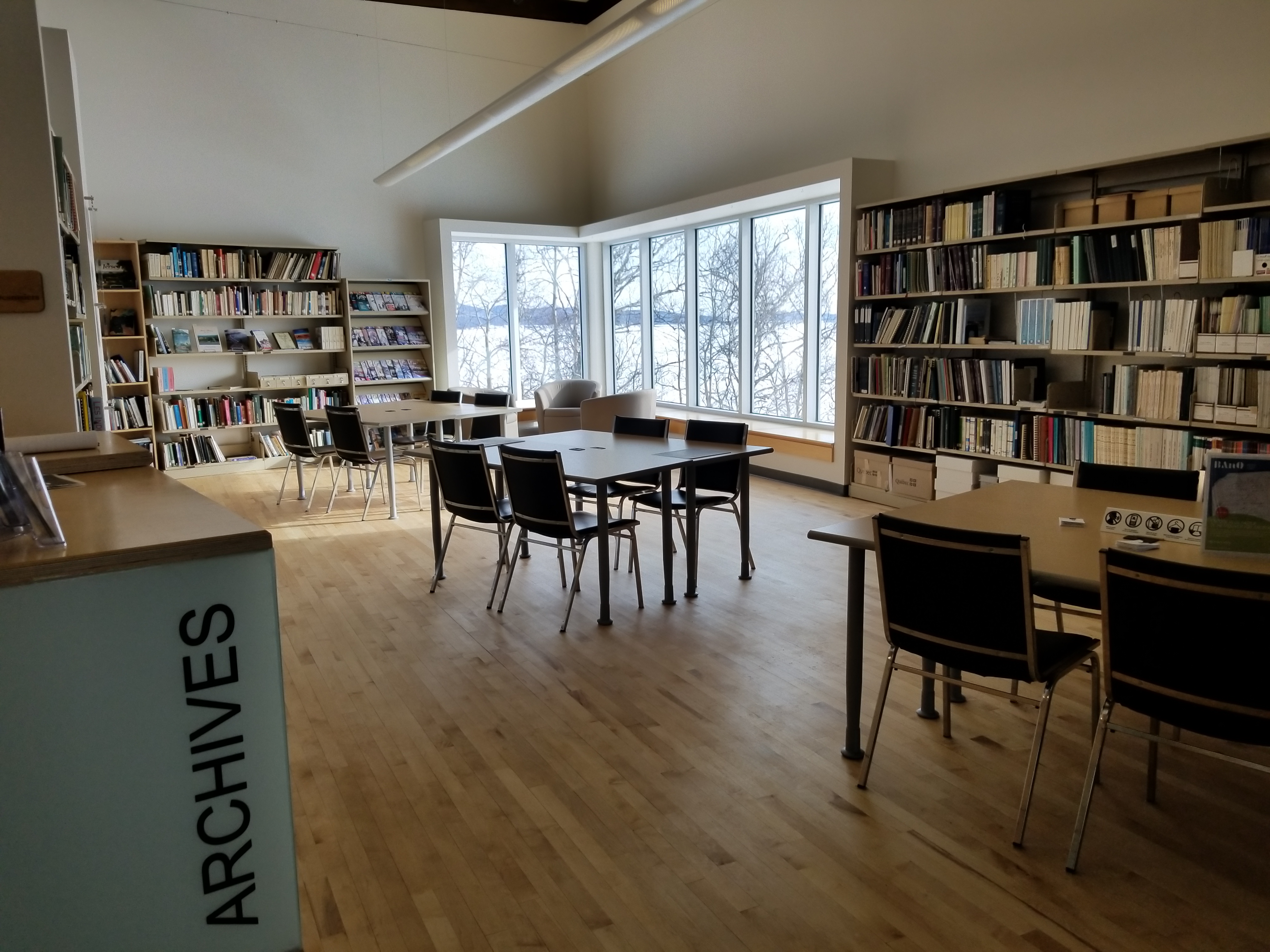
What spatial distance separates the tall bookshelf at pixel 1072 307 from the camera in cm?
487

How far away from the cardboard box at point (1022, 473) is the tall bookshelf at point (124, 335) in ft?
25.5

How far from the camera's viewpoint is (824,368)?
28.6ft

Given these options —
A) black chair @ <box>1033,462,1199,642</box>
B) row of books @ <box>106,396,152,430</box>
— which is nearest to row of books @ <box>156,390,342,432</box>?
row of books @ <box>106,396,152,430</box>

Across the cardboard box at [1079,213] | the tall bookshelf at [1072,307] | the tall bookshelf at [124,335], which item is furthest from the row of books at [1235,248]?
the tall bookshelf at [124,335]

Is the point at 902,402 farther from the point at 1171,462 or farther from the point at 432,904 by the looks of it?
the point at 432,904

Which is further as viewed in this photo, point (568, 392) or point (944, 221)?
point (568, 392)

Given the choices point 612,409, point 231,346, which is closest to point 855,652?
point 612,409

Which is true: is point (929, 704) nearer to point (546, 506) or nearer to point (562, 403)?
point (546, 506)

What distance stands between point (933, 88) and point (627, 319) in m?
5.39

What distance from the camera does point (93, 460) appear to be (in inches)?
117

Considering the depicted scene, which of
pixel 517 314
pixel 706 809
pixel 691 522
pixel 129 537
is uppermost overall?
pixel 517 314

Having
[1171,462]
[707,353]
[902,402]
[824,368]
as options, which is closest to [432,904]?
[1171,462]

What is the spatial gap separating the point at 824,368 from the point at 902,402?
1696 millimetres

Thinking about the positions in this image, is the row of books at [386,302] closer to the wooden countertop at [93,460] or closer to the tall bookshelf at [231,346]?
the tall bookshelf at [231,346]
